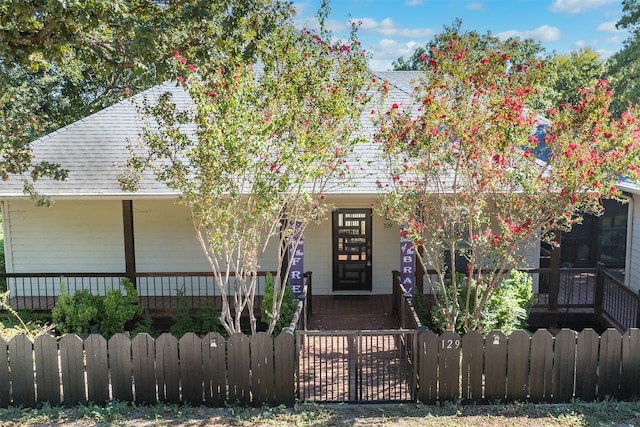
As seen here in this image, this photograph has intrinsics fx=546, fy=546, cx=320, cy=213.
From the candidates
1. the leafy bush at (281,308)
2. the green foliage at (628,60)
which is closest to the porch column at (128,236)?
the leafy bush at (281,308)

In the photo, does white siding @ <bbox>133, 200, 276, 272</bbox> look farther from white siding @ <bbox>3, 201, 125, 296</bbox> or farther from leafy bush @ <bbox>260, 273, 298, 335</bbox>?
leafy bush @ <bbox>260, 273, 298, 335</bbox>

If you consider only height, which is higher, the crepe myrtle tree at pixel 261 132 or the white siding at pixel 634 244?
the crepe myrtle tree at pixel 261 132

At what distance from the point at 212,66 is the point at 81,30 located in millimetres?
1963

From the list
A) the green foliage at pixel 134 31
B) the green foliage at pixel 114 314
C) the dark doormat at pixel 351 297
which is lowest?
the dark doormat at pixel 351 297

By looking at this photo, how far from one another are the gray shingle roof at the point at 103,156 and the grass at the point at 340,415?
401cm

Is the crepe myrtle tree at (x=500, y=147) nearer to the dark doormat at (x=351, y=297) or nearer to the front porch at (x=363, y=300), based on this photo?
the front porch at (x=363, y=300)

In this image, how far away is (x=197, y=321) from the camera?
10.3 m

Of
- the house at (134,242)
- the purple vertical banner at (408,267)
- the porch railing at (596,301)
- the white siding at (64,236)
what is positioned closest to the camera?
the porch railing at (596,301)

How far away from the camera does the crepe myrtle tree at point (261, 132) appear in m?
6.93

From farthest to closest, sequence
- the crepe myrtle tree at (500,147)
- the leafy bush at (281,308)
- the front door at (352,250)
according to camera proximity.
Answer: the front door at (352,250)
the leafy bush at (281,308)
the crepe myrtle tree at (500,147)

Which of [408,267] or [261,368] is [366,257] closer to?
[408,267]

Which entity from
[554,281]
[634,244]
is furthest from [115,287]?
[634,244]

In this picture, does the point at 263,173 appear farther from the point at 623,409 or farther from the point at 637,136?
the point at 623,409

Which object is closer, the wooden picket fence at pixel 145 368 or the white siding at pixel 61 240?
the wooden picket fence at pixel 145 368
